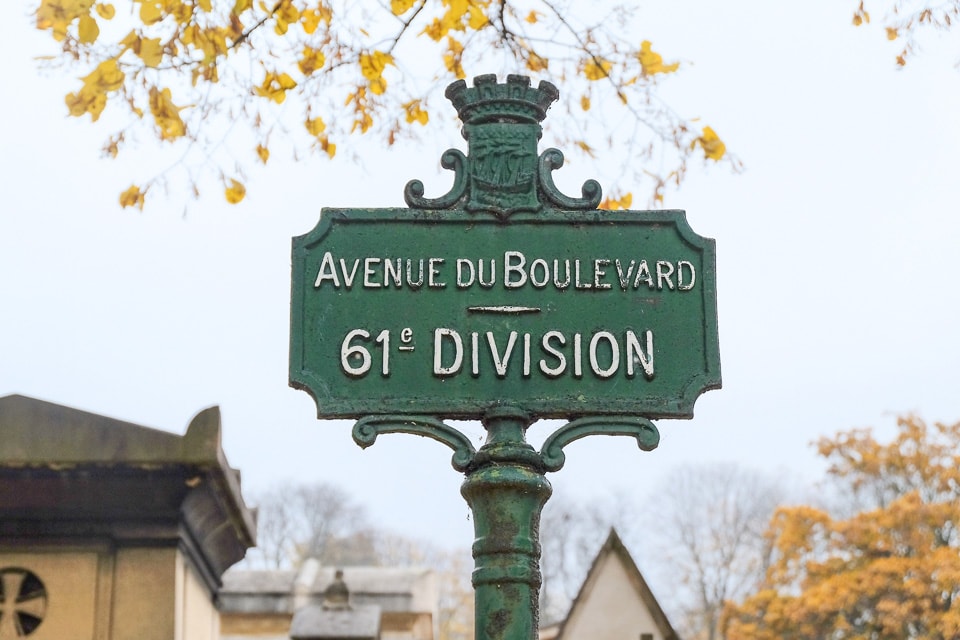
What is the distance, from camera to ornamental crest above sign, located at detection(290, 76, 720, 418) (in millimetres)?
3264

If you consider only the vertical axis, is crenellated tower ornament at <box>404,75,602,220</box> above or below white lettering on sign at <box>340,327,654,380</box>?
above

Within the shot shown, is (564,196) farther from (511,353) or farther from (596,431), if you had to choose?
(596,431)

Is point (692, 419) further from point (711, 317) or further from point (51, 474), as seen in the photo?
point (51, 474)

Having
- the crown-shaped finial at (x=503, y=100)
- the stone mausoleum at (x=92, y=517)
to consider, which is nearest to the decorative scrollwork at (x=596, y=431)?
the crown-shaped finial at (x=503, y=100)

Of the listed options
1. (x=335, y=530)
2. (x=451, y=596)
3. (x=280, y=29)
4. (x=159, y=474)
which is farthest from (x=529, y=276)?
(x=335, y=530)

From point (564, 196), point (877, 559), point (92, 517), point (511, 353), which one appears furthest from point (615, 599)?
point (877, 559)

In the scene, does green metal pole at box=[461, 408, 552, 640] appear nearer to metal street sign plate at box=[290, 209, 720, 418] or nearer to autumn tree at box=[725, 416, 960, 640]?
metal street sign plate at box=[290, 209, 720, 418]

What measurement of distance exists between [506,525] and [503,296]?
59 centimetres

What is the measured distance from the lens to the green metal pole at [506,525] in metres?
3.05

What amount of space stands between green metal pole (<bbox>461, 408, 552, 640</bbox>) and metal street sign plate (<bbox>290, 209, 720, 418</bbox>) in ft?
0.32

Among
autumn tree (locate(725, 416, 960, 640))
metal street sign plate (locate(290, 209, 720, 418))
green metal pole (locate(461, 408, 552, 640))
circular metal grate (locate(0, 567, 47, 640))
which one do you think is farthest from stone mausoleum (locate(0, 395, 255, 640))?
autumn tree (locate(725, 416, 960, 640))

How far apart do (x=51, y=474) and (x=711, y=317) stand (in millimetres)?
2248

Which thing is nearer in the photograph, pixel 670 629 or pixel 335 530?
pixel 670 629

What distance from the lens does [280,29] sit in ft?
22.1
